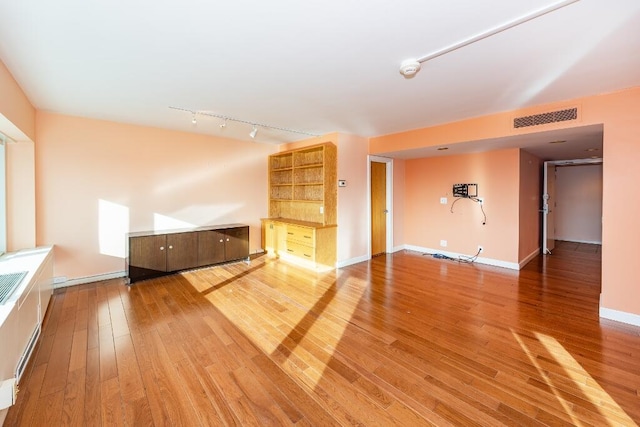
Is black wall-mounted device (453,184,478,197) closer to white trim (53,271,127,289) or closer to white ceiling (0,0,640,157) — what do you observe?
white ceiling (0,0,640,157)

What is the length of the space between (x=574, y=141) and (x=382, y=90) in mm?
3366

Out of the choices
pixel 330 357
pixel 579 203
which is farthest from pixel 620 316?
pixel 579 203

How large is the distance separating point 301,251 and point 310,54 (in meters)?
3.54

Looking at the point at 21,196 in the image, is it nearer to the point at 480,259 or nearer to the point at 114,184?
the point at 114,184

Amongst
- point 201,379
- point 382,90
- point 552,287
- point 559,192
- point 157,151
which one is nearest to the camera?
point 201,379

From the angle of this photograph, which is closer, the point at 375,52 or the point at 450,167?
the point at 375,52

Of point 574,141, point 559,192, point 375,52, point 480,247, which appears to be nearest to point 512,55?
point 375,52

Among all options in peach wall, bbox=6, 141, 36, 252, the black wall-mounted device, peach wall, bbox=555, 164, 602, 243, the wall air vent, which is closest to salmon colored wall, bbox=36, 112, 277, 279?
peach wall, bbox=6, 141, 36, 252

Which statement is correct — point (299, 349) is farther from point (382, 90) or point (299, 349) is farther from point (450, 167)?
point (450, 167)

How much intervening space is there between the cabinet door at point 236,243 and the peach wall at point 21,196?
2.56m

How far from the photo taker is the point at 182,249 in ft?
15.4

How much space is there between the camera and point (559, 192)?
7.90 m

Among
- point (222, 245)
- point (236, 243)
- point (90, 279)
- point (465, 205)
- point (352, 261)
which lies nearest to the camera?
point (90, 279)

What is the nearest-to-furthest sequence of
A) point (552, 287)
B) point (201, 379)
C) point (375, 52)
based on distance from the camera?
point (201, 379) < point (375, 52) < point (552, 287)
